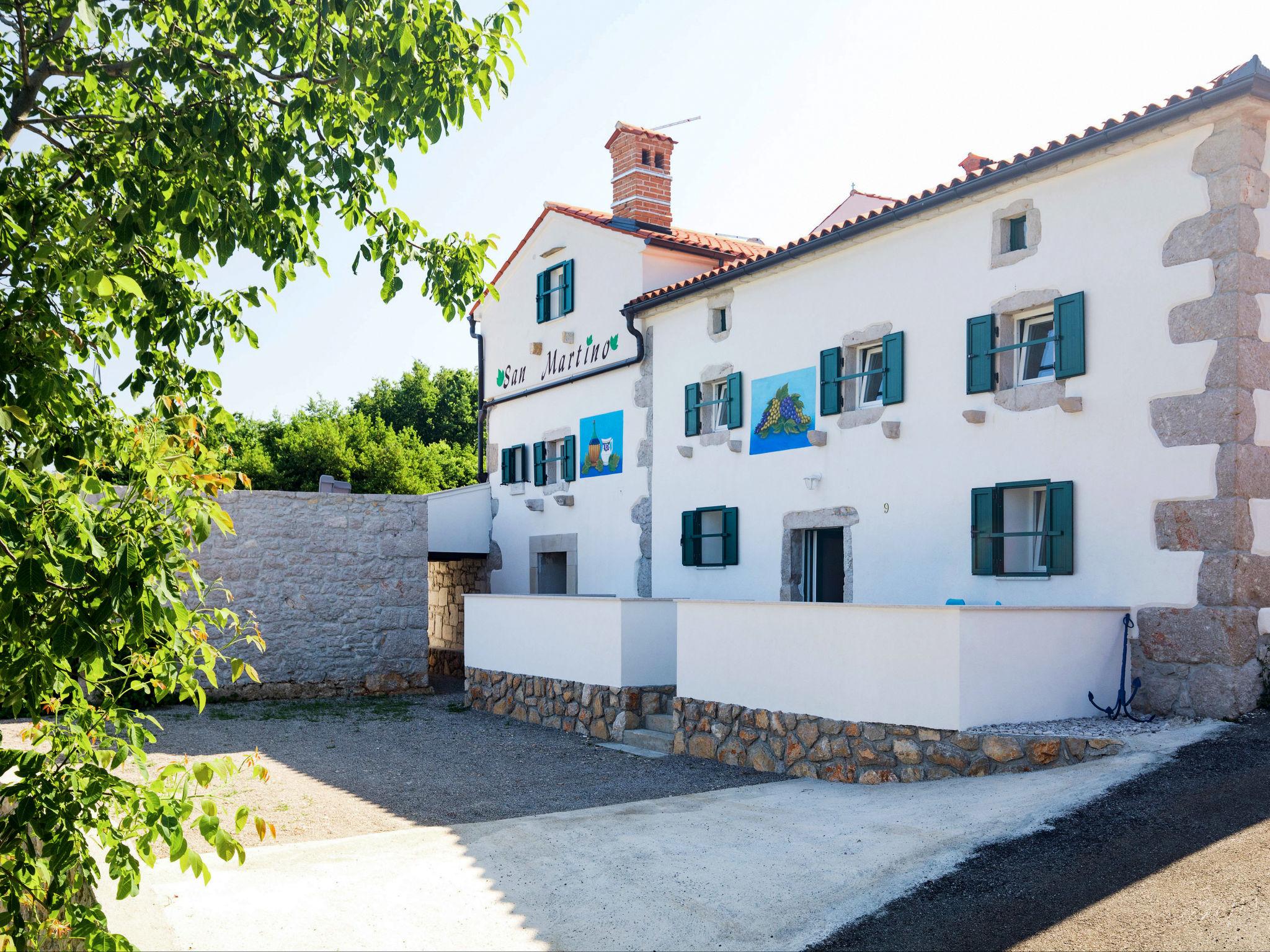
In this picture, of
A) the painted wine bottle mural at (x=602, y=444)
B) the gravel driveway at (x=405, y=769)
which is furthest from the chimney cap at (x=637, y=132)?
the gravel driveway at (x=405, y=769)

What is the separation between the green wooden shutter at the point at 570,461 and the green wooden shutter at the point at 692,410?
2.78 meters

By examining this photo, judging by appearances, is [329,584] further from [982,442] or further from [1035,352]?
[1035,352]

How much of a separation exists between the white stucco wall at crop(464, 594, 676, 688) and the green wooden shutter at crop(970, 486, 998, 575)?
11.0ft

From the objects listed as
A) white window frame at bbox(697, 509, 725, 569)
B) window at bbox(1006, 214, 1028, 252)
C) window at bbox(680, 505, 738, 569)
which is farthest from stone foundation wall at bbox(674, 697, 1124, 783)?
window at bbox(1006, 214, 1028, 252)

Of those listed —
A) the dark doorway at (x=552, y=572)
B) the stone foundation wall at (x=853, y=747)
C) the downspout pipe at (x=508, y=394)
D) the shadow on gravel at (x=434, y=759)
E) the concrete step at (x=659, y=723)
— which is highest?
the downspout pipe at (x=508, y=394)

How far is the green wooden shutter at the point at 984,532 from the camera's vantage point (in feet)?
32.2

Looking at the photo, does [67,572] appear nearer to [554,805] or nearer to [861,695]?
[554,805]

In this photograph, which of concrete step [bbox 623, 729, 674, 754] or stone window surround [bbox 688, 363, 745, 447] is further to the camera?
stone window surround [bbox 688, 363, 745, 447]

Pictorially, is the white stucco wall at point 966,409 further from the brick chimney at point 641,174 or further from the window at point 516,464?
the window at point 516,464

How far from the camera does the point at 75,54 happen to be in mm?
4812

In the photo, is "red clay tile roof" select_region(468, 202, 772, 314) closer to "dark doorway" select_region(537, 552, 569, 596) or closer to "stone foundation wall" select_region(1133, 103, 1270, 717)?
"dark doorway" select_region(537, 552, 569, 596)

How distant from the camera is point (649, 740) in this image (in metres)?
11.0

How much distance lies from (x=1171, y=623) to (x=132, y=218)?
775cm

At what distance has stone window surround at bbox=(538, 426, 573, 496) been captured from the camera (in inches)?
648
